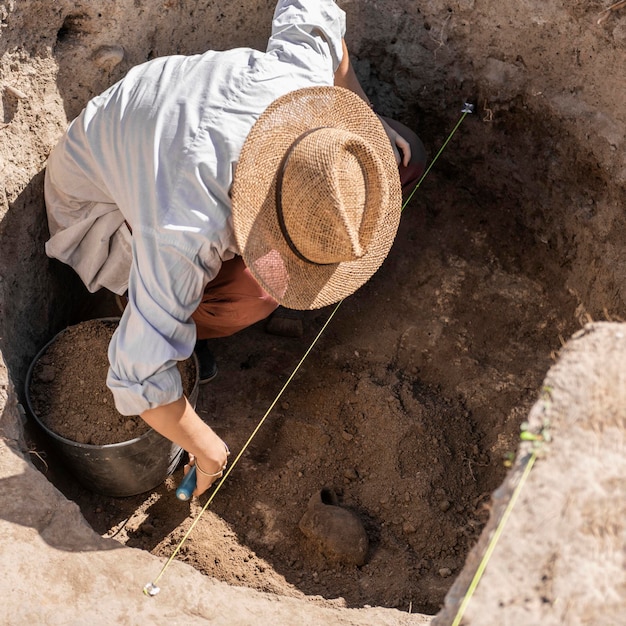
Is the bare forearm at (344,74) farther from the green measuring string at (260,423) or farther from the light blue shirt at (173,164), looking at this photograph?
the green measuring string at (260,423)

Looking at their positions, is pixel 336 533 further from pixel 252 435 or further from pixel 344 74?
pixel 344 74

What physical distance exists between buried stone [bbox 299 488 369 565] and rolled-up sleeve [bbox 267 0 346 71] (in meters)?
1.26

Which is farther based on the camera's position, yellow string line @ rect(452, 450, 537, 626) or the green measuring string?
the green measuring string

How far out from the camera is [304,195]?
177 centimetres

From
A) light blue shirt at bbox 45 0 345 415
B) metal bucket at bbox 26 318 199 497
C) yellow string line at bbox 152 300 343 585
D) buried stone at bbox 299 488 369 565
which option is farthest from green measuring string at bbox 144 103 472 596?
light blue shirt at bbox 45 0 345 415

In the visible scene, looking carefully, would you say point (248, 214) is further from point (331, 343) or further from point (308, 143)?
point (331, 343)

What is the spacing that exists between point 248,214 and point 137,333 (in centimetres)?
38

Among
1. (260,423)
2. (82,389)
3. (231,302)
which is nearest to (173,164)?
(231,302)

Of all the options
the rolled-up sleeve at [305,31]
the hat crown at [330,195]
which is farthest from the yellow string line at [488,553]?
the rolled-up sleeve at [305,31]

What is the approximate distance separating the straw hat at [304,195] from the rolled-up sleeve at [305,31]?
0.19 m

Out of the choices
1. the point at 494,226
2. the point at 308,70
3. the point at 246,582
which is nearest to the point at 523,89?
the point at 494,226

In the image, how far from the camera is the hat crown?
175cm

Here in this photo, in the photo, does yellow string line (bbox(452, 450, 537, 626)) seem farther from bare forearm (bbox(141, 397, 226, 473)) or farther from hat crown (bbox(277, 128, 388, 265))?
bare forearm (bbox(141, 397, 226, 473))

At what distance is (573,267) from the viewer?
2.72 m
